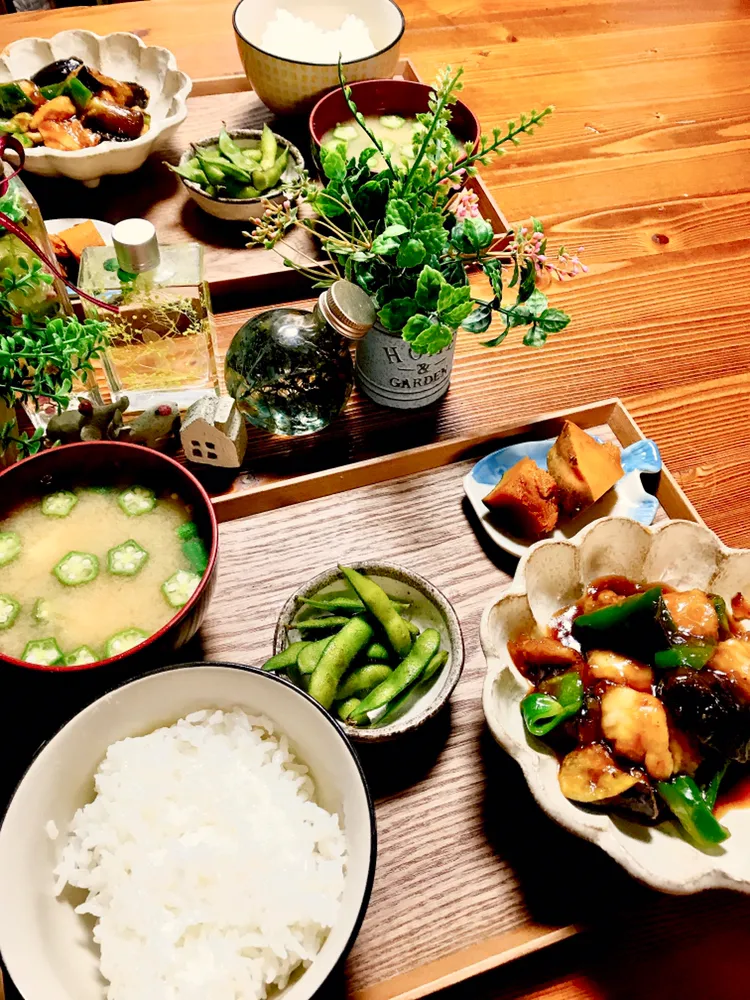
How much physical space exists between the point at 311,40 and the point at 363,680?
1.72m

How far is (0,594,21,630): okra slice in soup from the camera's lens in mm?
1133

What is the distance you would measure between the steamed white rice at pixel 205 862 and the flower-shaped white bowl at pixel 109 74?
1.31 meters

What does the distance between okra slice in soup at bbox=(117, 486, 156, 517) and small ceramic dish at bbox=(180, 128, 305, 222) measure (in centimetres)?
77

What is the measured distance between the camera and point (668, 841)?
1.05m

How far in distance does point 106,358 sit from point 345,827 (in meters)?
0.97

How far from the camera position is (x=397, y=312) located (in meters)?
1.34

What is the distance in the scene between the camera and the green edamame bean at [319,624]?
1.25 meters

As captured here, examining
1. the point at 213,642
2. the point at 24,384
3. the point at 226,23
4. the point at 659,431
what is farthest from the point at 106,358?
the point at 226,23

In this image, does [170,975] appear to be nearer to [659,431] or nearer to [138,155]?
[659,431]

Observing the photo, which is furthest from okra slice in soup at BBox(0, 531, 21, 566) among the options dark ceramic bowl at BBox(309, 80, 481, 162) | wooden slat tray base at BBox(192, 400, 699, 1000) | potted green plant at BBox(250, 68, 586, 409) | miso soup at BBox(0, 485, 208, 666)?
dark ceramic bowl at BBox(309, 80, 481, 162)

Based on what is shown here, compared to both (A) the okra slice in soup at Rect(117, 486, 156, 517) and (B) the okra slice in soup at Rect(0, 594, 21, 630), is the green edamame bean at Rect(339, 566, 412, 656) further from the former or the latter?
(B) the okra slice in soup at Rect(0, 594, 21, 630)

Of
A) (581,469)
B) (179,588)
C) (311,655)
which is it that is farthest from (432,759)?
(581,469)

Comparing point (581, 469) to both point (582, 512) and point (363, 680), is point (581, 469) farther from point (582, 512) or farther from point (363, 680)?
point (363, 680)

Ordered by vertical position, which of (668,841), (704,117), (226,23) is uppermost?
(226,23)
